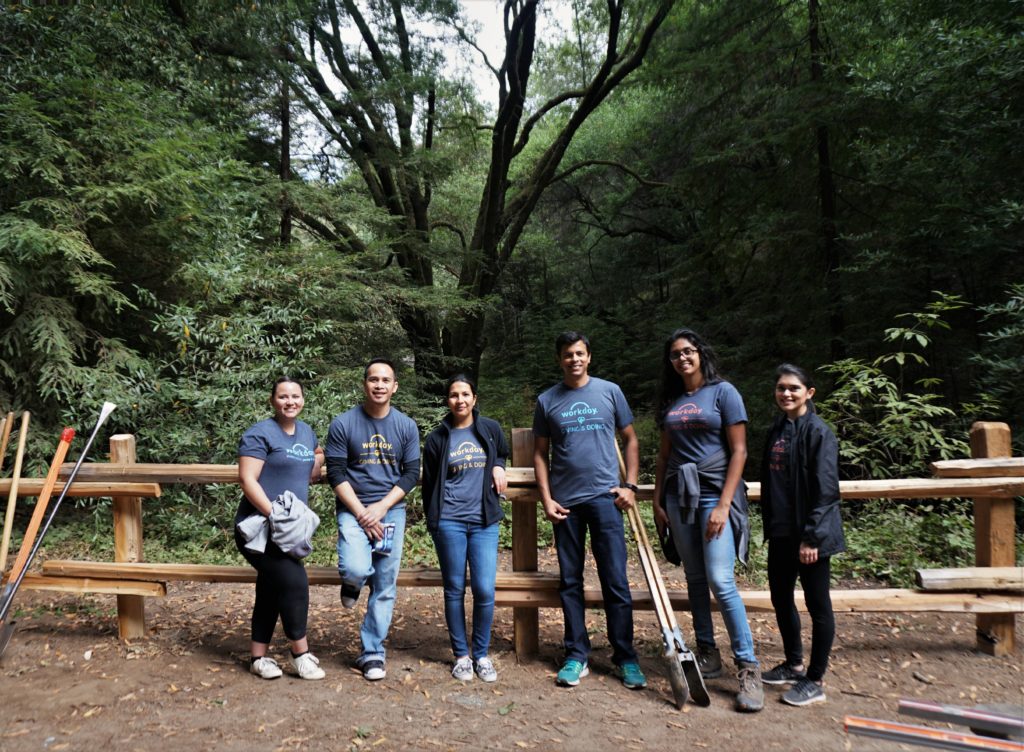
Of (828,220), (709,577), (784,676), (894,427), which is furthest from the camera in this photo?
(828,220)

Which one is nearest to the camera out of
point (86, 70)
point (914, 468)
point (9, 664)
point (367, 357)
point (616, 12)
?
point (9, 664)

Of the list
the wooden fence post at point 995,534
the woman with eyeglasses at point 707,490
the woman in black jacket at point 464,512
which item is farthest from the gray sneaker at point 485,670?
the wooden fence post at point 995,534

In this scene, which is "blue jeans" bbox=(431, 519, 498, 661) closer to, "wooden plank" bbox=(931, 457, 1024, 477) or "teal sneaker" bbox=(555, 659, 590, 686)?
"teal sneaker" bbox=(555, 659, 590, 686)

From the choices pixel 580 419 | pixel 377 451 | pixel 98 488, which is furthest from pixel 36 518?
pixel 580 419

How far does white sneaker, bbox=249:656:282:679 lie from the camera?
12.4 ft

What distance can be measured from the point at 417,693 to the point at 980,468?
375 cm

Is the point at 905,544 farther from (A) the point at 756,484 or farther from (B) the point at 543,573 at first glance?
(B) the point at 543,573

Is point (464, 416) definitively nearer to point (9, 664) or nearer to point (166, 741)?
point (166, 741)

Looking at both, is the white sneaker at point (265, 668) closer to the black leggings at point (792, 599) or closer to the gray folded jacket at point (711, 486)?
the gray folded jacket at point (711, 486)

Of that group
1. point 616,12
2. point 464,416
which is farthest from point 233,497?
point 616,12

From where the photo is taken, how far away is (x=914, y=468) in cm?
623

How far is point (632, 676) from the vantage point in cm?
363

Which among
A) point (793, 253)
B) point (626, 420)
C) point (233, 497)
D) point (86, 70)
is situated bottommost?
point (233, 497)

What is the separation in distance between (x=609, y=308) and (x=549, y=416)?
15.0m
